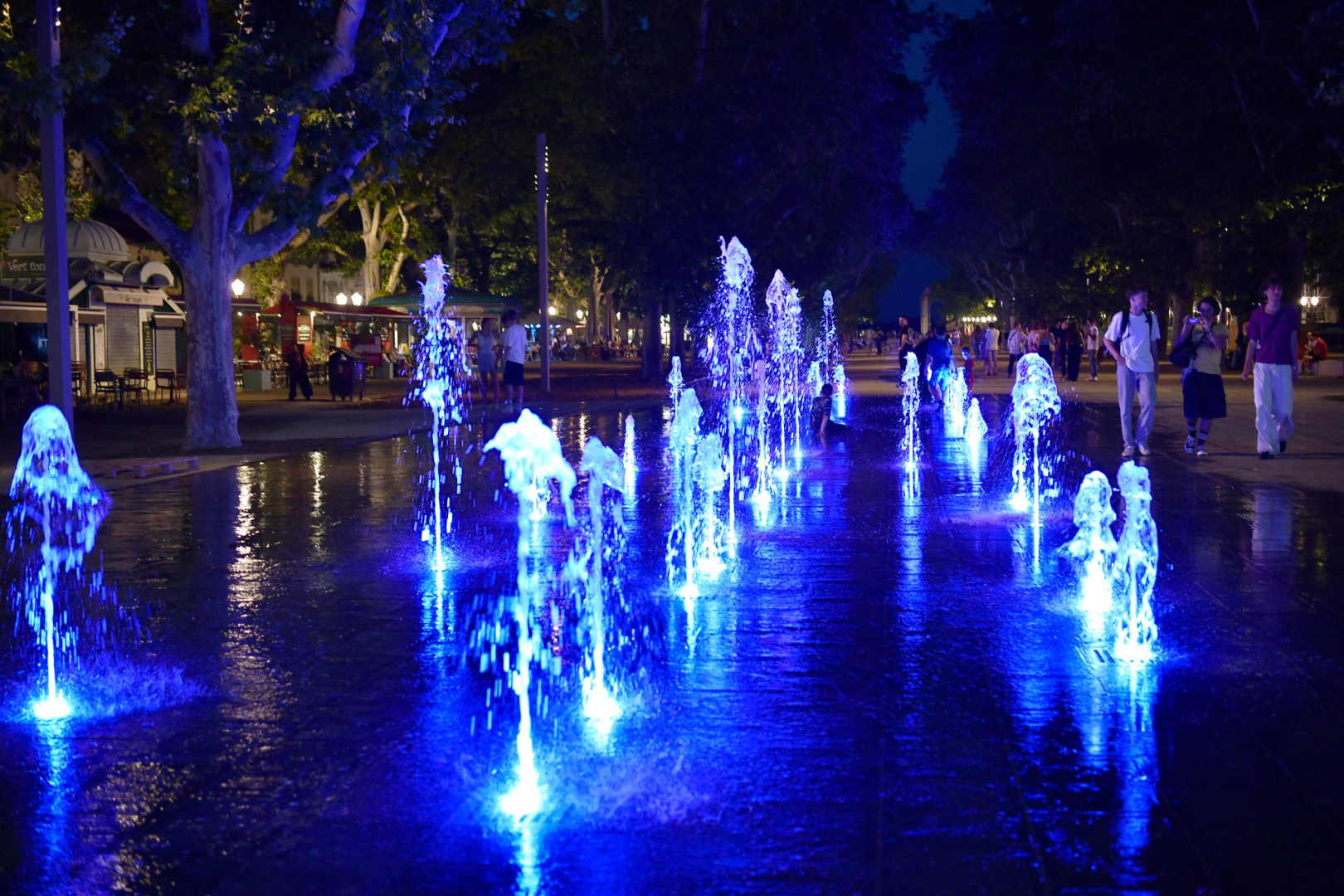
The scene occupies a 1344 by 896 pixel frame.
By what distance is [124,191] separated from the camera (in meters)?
17.8

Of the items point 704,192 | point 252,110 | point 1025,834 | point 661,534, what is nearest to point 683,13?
point 704,192

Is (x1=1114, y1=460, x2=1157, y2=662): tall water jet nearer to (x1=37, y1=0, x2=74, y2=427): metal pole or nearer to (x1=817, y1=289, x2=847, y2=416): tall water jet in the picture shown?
(x1=37, y1=0, x2=74, y2=427): metal pole

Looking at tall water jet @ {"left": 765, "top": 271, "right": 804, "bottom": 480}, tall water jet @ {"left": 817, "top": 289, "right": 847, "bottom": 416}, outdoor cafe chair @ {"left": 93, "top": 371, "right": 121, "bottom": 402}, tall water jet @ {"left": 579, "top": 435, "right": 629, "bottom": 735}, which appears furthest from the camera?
tall water jet @ {"left": 765, "top": 271, "right": 804, "bottom": 480}

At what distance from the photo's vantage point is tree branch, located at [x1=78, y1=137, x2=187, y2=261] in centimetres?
1789

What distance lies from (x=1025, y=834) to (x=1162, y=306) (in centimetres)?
5337

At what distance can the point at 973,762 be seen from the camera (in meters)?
4.88

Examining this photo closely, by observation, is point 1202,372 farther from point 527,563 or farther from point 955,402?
point 955,402

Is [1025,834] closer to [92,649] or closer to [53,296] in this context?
[92,649]

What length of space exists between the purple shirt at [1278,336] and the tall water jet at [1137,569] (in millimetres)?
5387

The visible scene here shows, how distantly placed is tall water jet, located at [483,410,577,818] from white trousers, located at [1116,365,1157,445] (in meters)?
6.30

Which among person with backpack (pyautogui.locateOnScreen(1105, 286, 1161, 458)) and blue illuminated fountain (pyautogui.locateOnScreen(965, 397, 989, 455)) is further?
blue illuminated fountain (pyautogui.locateOnScreen(965, 397, 989, 455))

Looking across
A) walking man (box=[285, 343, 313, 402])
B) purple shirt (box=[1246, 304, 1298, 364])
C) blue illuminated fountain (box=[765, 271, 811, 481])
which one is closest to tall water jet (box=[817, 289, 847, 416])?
blue illuminated fountain (box=[765, 271, 811, 481])

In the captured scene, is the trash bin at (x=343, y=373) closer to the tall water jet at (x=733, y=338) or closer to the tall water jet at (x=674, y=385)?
the tall water jet at (x=674, y=385)

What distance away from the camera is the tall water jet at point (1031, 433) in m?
12.7
